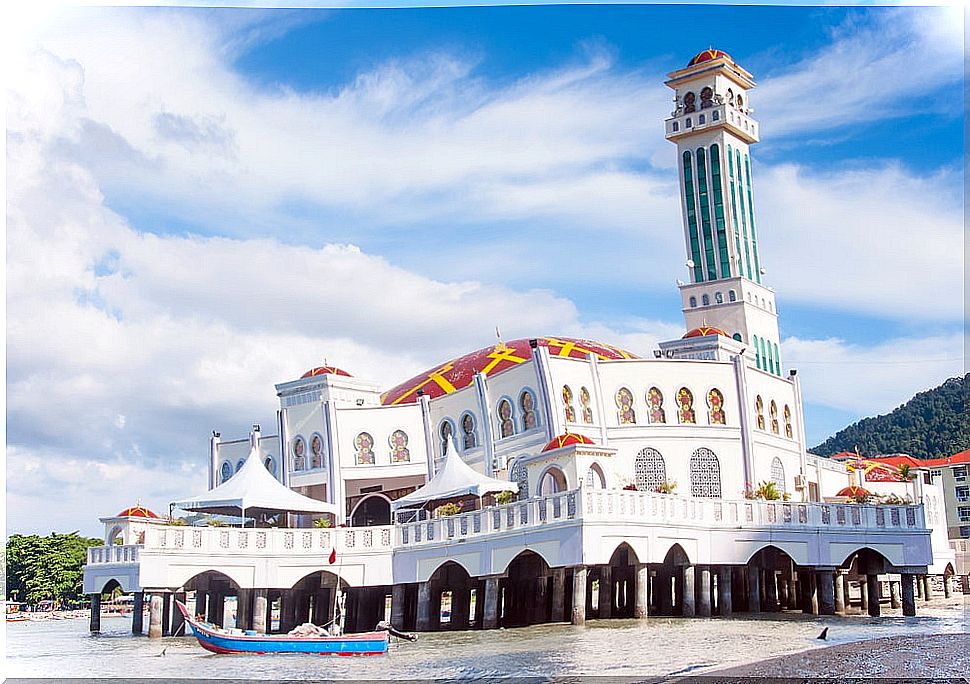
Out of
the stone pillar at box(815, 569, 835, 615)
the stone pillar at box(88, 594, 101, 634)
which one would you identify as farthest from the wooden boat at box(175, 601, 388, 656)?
the stone pillar at box(88, 594, 101, 634)

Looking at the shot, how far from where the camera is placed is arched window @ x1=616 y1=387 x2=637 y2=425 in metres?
27.8

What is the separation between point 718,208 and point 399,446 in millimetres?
15869

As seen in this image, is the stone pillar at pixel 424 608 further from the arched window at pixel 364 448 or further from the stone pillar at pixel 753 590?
the arched window at pixel 364 448

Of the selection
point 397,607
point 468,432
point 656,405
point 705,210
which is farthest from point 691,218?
point 397,607

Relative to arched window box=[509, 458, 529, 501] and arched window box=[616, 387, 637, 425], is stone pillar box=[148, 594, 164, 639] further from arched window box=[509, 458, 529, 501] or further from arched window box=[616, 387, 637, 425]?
arched window box=[616, 387, 637, 425]

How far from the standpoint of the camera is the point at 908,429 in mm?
44812

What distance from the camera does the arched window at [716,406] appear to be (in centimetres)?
2809

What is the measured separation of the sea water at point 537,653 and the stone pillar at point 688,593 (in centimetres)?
40

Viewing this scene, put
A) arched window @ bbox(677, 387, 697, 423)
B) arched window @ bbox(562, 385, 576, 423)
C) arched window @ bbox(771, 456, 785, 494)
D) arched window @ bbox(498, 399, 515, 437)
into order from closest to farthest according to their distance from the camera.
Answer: arched window @ bbox(562, 385, 576, 423) → arched window @ bbox(677, 387, 697, 423) → arched window @ bbox(498, 399, 515, 437) → arched window @ bbox(771, 456, 785, 494)

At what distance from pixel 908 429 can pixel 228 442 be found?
24.5m

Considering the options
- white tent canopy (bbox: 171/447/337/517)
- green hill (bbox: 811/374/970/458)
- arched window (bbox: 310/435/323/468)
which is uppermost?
green hill (bbox: 811/374/970/458)

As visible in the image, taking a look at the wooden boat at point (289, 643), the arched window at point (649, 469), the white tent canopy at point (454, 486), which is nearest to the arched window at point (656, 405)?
the arched window at point (649, 469)

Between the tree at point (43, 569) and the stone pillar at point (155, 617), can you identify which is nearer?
the stone pillar at point (155, 617)

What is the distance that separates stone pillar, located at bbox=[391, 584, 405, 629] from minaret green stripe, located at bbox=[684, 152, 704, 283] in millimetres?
19429
